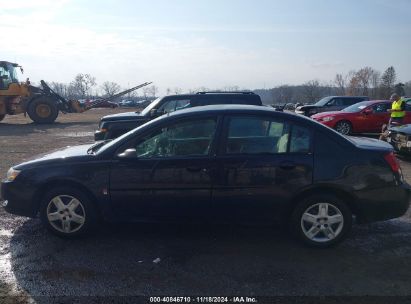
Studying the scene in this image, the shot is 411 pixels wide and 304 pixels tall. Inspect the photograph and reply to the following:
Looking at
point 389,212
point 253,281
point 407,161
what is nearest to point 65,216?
point 253,281

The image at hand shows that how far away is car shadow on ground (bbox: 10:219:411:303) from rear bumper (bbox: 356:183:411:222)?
38 cm

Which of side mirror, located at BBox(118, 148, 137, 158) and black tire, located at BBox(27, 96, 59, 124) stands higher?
black tire, located at BBox(27, 96, 59, 124)

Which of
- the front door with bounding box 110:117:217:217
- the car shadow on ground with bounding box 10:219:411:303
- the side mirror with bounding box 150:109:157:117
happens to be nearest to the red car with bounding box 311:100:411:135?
the side mirror with bounding box 150:109:157:117

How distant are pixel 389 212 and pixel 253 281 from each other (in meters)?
1.92

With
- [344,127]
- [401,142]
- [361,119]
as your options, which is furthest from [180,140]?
[361,119]

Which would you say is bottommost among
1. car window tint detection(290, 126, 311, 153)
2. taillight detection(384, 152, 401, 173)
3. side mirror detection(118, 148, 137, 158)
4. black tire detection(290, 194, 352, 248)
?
black tire detection(290, 194, 352, 248)

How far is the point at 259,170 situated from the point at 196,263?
122 cm

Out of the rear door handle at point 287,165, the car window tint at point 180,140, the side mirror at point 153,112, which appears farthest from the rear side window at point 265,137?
the side mirror at point 153,112

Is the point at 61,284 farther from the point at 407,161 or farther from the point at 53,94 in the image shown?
the point at 53,94

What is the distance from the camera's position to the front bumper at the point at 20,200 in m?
4.58

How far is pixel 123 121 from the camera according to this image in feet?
30.5

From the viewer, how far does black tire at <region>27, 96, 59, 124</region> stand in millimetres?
22312

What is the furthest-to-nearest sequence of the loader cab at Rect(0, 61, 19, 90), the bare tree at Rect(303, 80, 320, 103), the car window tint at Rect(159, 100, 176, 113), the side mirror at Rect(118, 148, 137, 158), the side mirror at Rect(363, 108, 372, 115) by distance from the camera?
the bare tree at Rect(303, 80, 320, 103) → the loader cab at Rect(0, 61, 19, 90) → the side mirror at Rect(363, 108, 372, 115) → the car window tint at Rect(159, 100, 176, 113) → the side mirror at Rect(118, 148, 137, 158)

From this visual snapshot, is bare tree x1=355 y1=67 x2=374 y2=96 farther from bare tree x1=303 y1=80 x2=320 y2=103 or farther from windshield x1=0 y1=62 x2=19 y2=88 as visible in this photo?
windshield x1=0 y1=62 x2=19 y2=88
